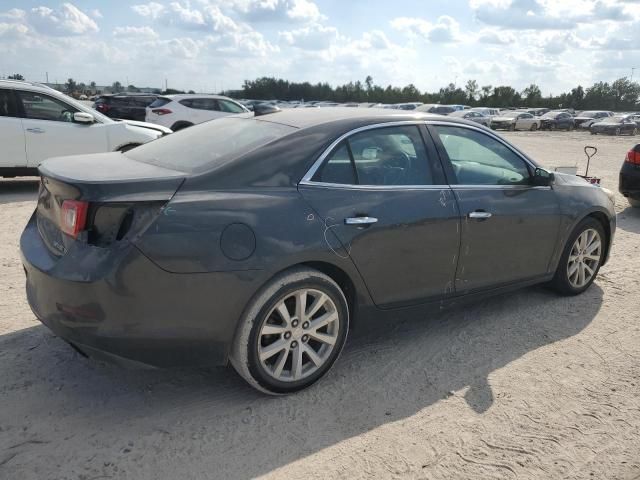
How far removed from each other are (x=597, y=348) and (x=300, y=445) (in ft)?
7.87

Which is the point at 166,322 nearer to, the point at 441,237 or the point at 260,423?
the point at 260,423

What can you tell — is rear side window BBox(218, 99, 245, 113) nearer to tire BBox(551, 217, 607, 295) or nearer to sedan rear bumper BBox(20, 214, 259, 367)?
tire BBox(551, 217, 607, 295)

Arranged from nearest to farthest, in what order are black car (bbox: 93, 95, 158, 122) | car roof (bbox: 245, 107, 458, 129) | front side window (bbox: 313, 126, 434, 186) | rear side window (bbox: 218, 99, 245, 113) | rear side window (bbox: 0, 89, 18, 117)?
front side window (bbox: 313, 126, 434, 186) → car roof (bbox: 245, 107, 458, 129) → rear side window (bbox: 0, 89, 18, 117) → rear side window (bbox: 218, 99, 245, 113) → black car (bbox: 93, 95, 158, 122)

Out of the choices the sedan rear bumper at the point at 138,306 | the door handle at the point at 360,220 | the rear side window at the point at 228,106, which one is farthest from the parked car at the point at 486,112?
the sedan rear bumper at the point at 138,306

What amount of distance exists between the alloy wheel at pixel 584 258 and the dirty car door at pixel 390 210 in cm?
159

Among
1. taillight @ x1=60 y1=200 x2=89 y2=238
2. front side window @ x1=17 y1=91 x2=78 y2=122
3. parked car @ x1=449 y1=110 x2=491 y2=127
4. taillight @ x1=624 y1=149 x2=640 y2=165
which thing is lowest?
parked car @ x1=449 y1=110 x2=491 y2=127

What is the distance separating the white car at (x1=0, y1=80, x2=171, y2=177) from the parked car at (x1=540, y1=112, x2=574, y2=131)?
4064cm

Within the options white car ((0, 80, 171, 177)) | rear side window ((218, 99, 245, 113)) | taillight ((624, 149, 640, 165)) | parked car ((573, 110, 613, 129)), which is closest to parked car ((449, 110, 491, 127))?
parked car ((573, 110, 613, 129))

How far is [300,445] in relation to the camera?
112 inches

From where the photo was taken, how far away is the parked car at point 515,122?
133 ft

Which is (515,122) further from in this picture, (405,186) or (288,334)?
(288,334)

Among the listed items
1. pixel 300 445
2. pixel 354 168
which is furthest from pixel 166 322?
pixel 354 168

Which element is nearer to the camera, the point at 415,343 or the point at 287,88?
the point at 415,343

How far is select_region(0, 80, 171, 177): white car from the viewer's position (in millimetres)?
8500
